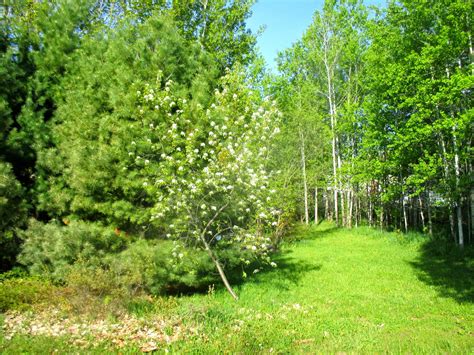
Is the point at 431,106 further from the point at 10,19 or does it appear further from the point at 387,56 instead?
the point at 10,19

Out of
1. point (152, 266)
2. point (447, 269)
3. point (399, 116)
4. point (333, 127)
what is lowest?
point (447, 269)

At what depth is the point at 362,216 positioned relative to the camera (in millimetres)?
22969

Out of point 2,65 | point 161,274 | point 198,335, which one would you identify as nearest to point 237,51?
point 2,65

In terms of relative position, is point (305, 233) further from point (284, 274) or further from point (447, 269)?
point (447, 269)

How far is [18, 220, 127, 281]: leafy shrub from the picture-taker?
7.95 metres

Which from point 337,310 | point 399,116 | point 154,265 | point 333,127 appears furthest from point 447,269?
point 333,127

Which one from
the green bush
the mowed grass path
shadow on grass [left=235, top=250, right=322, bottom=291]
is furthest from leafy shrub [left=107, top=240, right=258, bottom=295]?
shadow on grass [left=235, top=250, right=322, bottom=291]

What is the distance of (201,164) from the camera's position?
8234 mm

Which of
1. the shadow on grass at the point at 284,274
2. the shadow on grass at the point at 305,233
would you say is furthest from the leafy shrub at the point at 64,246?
the shadow on grass at the point at 305,233

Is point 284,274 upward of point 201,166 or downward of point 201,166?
downward

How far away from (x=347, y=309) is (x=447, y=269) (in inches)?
181

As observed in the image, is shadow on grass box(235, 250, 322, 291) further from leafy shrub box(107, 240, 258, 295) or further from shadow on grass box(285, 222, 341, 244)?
shadow on grass box(285, 222, 341, 244)

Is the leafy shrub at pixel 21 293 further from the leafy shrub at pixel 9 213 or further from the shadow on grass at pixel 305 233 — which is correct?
the shadow on grass at pixel 305 233

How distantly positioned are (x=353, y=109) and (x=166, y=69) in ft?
36.1
